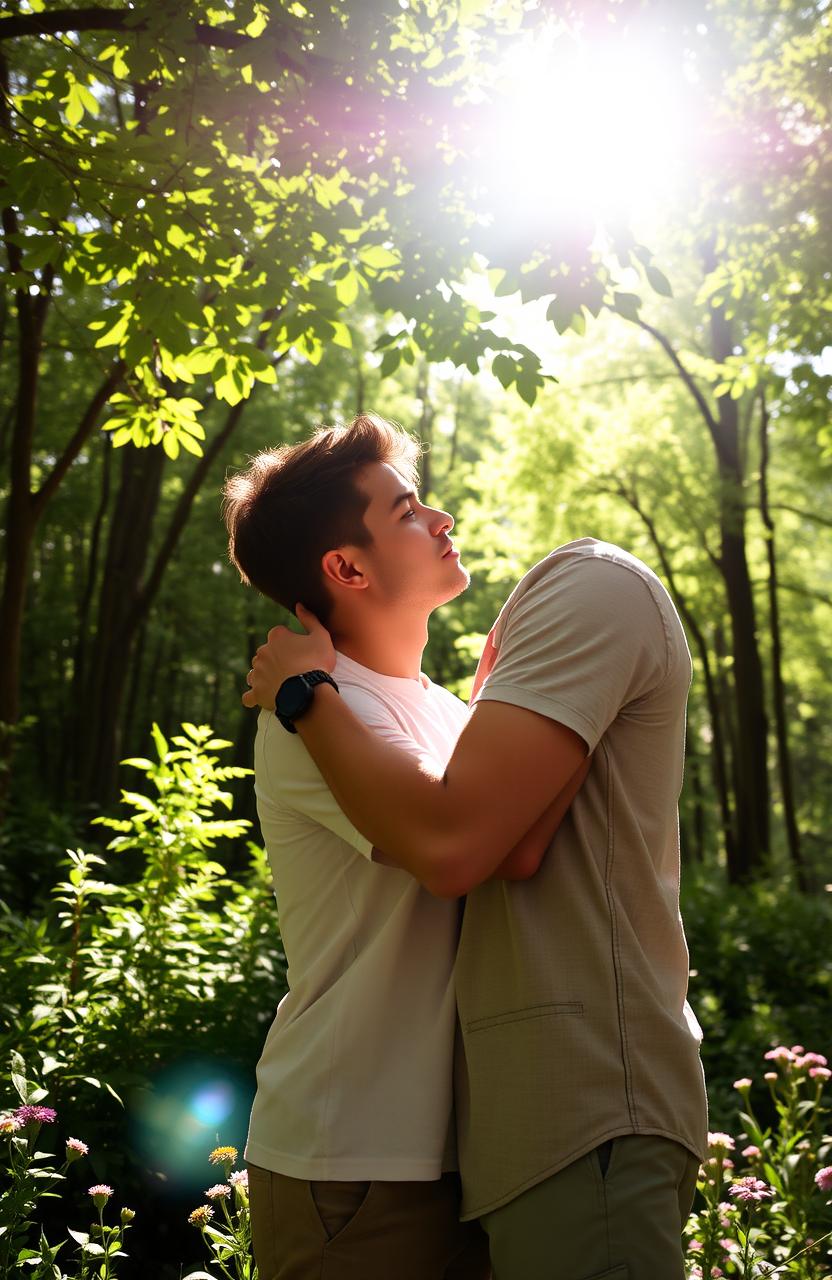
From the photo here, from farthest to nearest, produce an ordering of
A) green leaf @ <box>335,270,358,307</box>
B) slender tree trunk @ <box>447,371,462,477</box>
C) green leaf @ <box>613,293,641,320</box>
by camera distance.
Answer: slender tree trunk @ <box>447,371,462,477</box> → green leaf @ <box>335,270,358,307</box> → green leaf @ <box>613,293,641,320</box>

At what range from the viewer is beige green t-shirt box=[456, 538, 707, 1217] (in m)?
1.53

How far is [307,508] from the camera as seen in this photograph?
Result: 213 cm

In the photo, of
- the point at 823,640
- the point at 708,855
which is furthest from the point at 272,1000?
the point at 708,855

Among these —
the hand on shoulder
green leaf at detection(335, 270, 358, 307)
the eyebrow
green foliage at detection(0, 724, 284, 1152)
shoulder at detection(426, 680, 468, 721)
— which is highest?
green leaf at detection(335, 270, 358, 307)

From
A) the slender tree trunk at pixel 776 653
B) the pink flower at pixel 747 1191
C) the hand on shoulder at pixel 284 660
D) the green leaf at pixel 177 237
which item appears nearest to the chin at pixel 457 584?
the hand on shoulder at pixel 284 660

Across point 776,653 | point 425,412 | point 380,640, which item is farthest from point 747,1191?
point 425,412

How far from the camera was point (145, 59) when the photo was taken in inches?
138

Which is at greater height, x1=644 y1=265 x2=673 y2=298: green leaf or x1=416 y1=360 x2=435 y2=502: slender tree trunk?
x1=416 y1=360 x2=435 y2=502: slender tree trunk

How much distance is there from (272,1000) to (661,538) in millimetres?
12835

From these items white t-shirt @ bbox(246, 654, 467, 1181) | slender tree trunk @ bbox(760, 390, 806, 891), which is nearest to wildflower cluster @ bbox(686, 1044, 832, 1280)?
white t-shirt @ bbox(246, 654, 467, 1181)

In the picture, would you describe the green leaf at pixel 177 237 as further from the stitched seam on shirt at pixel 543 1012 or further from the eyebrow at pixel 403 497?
the stitched seam on shirt at pixel 543 1012

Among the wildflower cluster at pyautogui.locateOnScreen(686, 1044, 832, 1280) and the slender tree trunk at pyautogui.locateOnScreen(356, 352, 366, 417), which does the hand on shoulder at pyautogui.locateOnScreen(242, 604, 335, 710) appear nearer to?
the wildflower cluster at pyautogui.locateOnScreen(686, 1044, 832, 1280)

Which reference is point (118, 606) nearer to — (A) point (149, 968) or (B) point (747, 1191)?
(A) point (149, 968)

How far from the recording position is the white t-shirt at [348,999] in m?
1.65
